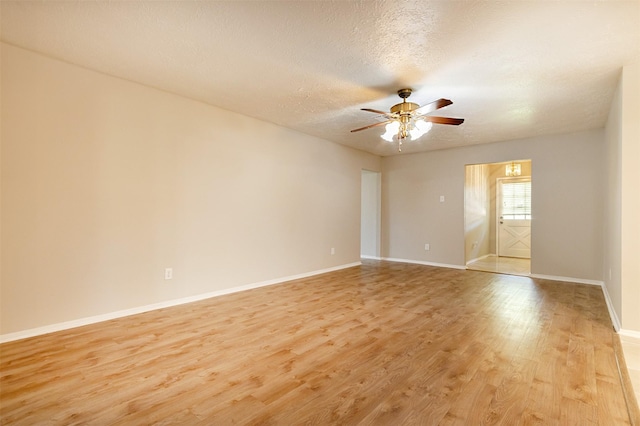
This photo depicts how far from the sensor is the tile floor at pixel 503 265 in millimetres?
5875

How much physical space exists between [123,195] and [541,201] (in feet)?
20.9

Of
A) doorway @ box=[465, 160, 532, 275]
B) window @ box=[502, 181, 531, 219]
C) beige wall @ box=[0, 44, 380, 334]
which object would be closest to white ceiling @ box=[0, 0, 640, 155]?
beige wall @ box=[0, 44, 380, 334]

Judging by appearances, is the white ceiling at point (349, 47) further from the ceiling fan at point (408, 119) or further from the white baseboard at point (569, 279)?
the white baseboard at point (569, 279)

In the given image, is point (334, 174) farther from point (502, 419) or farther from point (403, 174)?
point (502, 419)

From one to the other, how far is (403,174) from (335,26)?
5138 mm

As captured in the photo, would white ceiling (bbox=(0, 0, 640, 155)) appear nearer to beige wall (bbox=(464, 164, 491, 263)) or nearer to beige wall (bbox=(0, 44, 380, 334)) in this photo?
beige wall (bbox=(0, 44, 380, 334))

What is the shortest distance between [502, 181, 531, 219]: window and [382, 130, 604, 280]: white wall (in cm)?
261

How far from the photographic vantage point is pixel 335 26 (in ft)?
7.41

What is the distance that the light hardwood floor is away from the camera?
1.68 metres

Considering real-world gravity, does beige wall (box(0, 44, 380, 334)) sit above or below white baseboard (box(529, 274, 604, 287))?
above

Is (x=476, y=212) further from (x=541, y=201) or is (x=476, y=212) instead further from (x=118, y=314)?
(x=118, y=314)

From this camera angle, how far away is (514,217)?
784cm

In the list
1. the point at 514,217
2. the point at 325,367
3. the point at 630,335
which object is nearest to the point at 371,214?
the point at 514,217


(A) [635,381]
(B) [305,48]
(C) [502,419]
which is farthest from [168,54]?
(A) [635,381]
